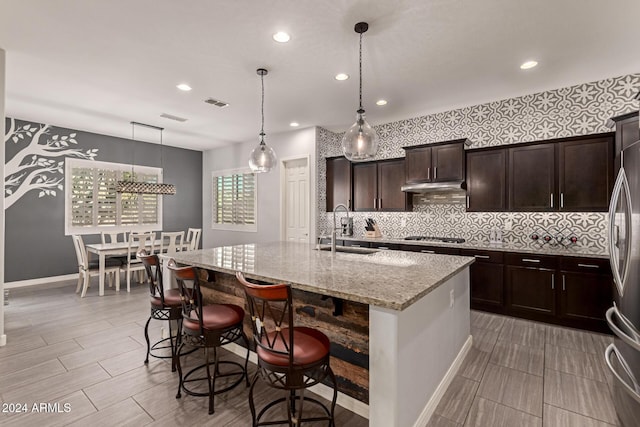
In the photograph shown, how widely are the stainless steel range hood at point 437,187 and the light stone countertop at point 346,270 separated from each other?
193cm

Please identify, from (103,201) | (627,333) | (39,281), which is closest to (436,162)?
(627,333)

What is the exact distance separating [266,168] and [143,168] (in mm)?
4928

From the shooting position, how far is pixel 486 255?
4051 millimetres

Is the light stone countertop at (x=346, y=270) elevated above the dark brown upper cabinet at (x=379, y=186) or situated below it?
below

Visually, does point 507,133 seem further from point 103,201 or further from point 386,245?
point 103,201

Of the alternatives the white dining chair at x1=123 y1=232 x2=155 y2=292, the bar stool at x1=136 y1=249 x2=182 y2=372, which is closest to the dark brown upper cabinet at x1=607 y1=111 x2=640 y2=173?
the bar stool at x1=136 y1=249 x2=182 y2=372

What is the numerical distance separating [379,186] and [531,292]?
275cm

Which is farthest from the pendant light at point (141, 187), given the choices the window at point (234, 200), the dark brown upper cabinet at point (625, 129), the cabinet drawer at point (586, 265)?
the dark brown upper cabinet at point (625, 129)

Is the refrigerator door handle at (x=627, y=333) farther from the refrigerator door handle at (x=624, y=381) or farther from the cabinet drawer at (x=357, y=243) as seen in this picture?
the cabinet drawer at (x=357, y=243)

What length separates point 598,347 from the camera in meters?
3.09

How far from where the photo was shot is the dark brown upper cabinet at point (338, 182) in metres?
5.76

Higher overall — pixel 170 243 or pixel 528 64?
pixel 528 64

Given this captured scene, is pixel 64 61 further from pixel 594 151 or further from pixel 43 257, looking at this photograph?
pixel 594 151

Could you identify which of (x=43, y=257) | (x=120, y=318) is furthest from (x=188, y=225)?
(x=120, y=318)
